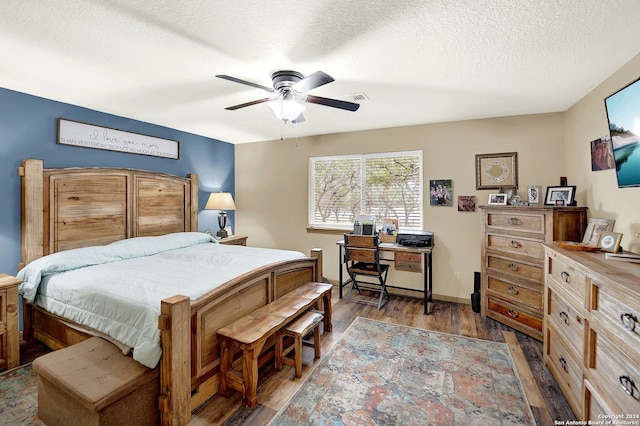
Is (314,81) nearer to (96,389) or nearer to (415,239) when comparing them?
(96,389)

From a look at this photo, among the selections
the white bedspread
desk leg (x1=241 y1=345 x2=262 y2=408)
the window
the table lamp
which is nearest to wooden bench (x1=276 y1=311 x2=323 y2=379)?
desk leg (x1=241 y1=345 x2=262 y2=408)

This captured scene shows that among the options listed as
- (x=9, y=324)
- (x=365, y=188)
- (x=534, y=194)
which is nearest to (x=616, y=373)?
(x=534, y=194)

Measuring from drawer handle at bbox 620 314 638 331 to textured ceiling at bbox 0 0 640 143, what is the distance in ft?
5.02

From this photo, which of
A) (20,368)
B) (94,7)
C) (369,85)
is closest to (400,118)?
(369,85)

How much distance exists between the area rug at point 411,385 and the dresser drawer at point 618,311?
831mm

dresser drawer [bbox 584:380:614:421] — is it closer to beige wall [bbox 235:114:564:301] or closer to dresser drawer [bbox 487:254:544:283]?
dresser drawer [bbox 487:254:544:283]

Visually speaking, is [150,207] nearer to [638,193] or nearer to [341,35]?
[341,35]

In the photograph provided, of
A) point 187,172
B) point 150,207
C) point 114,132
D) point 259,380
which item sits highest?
point 114,132

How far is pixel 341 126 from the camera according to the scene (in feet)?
13.4

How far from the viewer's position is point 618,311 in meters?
1.32

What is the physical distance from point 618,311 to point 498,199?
234 centimetres

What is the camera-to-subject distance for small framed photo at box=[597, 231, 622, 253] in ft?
6.22

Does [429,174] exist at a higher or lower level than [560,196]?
higher

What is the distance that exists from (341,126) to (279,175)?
1429 millimetres
